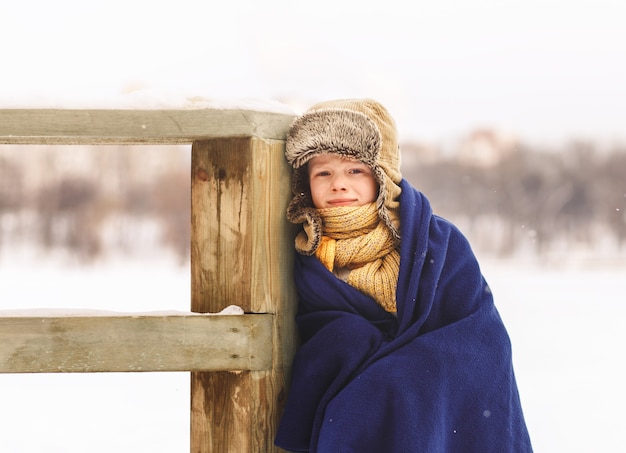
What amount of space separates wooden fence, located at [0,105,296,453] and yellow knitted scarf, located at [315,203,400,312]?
0.37ft

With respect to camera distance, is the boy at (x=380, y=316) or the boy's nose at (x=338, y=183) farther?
the boy's nose at (x=338, y=183)

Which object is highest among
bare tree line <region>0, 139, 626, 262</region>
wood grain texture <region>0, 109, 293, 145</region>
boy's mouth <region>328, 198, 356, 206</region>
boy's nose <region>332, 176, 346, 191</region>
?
wood grain texture <region>0, 109, 293, 145</region>

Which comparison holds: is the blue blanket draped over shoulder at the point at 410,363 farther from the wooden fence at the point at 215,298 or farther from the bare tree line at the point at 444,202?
the bare tree line at the point at 444,202

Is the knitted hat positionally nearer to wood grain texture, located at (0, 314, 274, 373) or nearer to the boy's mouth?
the boy's mouth

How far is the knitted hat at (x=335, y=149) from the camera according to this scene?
1.96 metres

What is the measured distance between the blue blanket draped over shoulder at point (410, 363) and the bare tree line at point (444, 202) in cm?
799

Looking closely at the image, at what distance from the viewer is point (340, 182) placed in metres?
2.00

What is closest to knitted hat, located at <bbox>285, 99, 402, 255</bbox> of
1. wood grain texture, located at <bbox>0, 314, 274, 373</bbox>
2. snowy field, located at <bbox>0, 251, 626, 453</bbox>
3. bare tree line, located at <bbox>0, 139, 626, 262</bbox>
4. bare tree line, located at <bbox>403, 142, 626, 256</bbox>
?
wood grain texture, located at <bbox>0, 314, 274, 373</bbox>

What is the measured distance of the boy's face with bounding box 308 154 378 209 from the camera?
2.00 meters

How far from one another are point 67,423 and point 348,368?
11.6ft

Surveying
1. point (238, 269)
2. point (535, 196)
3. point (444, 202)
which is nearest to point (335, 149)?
point (238, 269)

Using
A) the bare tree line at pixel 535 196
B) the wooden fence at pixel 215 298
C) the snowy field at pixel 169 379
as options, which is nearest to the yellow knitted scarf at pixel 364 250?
the wooden fence at pixel 215 298

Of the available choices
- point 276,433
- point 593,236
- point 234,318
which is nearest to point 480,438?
point 276,433

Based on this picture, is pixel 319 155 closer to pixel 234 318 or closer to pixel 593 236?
pixel 234 318
